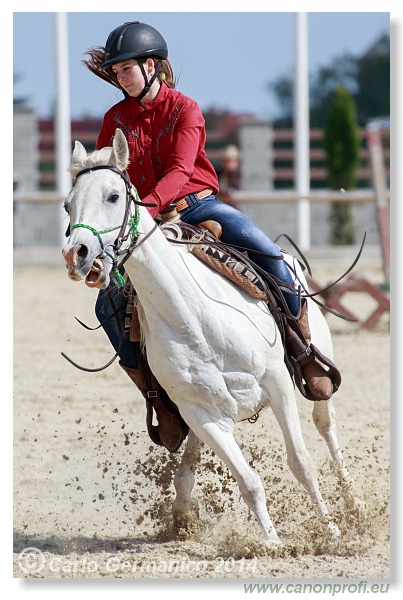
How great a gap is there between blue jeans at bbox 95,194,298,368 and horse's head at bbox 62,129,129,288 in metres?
0.78

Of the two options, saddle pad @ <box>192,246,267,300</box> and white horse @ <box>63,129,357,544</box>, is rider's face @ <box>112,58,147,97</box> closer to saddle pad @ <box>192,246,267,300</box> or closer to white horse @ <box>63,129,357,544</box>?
white horse @ <box>63,129,357,544</box>

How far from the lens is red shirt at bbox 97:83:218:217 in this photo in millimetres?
4777

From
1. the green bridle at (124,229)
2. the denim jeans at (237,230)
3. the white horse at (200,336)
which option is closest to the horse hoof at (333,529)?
the white horse at (200,336)

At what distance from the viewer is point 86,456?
6.88 meters

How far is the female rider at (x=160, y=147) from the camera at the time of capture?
4664mm

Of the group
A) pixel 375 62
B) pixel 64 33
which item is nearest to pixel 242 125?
pixel 64 33

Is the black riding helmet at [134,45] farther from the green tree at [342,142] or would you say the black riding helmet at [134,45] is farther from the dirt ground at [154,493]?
the green tree at [342,142]

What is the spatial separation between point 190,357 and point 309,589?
3.69 ft

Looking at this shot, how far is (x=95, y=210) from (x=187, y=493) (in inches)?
73.9

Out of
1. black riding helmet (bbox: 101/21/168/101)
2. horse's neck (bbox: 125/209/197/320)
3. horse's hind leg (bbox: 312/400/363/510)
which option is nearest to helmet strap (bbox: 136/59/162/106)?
black riding helmet (bbox: 101/21/168/101)

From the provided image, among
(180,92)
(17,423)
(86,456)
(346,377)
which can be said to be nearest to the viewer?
(180,92)

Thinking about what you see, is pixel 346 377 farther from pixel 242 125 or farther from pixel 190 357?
pixel 242 125

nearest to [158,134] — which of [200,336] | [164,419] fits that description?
[200,336]

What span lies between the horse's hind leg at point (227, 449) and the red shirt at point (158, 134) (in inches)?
39.3
